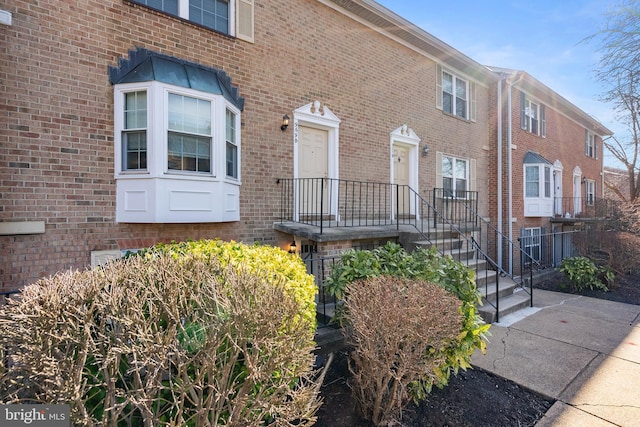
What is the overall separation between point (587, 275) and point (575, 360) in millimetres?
5211

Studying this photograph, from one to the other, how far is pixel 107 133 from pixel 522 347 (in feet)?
21.4

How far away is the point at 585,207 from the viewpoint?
56.5 ft

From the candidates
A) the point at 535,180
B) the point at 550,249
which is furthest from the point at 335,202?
the point at 550,249

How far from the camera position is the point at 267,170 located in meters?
6.42

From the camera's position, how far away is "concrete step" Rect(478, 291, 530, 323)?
540cm

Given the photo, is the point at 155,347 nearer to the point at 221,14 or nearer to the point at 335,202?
the point at 335,202

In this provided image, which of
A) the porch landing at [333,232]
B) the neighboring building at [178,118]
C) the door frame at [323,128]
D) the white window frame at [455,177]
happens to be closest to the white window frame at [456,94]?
the white window frame at [455,177]

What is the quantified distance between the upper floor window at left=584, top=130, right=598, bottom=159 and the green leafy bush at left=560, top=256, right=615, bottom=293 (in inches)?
511

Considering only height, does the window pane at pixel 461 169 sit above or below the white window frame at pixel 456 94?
below

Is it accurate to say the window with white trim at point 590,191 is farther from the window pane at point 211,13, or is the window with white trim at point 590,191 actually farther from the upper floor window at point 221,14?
the window pane at point 211,13

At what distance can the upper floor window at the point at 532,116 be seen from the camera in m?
13.0

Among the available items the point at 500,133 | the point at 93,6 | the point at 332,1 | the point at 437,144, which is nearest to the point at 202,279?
the point at 93,6

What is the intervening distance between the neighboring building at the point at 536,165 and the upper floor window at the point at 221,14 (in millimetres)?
9318

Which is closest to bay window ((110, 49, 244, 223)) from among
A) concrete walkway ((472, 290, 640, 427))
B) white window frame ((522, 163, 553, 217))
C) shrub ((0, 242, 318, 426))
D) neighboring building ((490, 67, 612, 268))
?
shrub ((0, 242, 318, 426))
